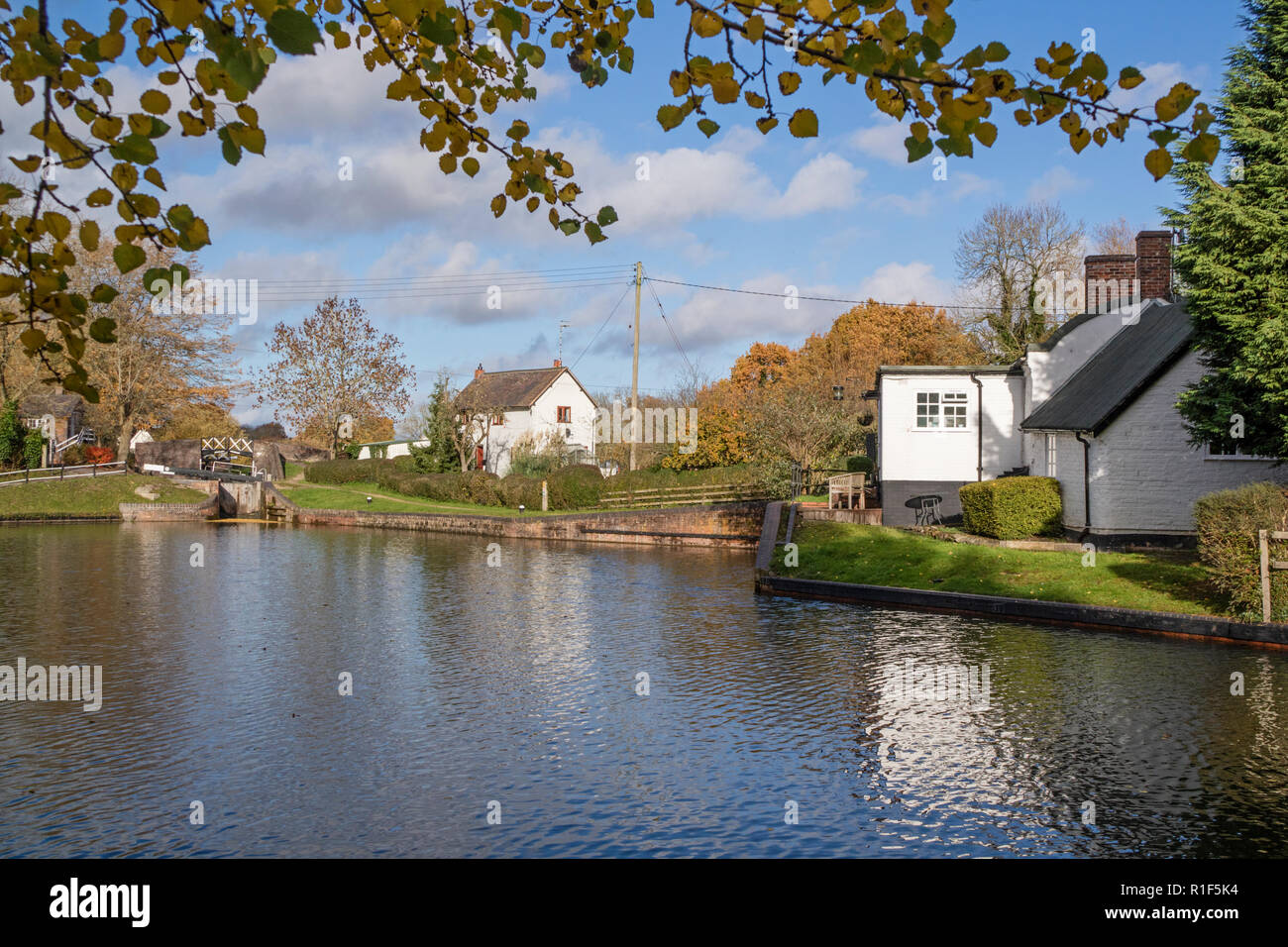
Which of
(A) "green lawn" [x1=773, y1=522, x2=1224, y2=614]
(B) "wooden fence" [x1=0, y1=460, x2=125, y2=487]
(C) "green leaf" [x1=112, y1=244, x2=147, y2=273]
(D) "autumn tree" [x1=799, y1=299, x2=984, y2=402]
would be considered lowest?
(A) "green lawn" [x1=773, y1=522, x2=1224, y2=614]

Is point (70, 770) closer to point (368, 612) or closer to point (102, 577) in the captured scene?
point (368, 612)

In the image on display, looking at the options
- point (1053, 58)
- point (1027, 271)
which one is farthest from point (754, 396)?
point (1053, 58)

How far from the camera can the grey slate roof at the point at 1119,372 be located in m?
23.4

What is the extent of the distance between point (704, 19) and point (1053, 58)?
1342 mm

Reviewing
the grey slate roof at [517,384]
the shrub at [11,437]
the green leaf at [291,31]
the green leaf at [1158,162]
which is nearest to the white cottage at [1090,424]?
the green leaf at [1158,162]

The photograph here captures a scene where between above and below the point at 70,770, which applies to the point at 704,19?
above

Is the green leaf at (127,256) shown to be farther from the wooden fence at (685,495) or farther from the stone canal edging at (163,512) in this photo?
the stone canal edging at (163,512)

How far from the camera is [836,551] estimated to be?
961 inches

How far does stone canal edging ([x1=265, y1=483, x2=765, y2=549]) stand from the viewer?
35375 millimetres

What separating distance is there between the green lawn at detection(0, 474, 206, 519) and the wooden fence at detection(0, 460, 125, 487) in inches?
29.0

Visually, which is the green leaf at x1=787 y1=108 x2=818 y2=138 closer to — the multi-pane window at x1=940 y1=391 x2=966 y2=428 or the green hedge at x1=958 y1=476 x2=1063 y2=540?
the green hedge at x1=958 y1=476 x2=1063 y2=540

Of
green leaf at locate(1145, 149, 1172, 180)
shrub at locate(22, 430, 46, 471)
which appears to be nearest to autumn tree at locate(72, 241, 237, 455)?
shrub at locate(22, 430, 46, 471)

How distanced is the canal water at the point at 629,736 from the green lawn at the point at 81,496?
31.3 meters

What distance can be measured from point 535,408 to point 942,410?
139 feet
